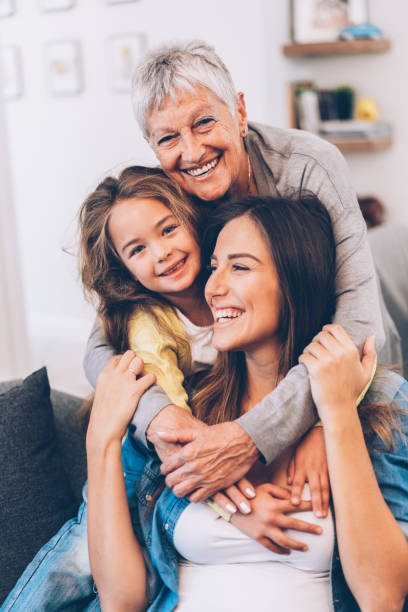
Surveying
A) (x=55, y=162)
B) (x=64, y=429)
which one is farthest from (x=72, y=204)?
(x=64, y=429)

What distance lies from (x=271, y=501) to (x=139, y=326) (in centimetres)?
53

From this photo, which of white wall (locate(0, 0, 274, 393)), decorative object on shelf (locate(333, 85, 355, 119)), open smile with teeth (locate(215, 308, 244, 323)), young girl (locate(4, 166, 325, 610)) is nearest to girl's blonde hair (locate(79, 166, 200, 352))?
young girl (locate(4, 166, 325, 610))

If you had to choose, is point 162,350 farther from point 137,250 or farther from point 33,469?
point 33,469

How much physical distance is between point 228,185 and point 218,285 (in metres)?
0.28

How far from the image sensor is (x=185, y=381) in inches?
64.4

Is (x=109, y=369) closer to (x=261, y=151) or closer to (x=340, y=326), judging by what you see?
(x=340, y=326)

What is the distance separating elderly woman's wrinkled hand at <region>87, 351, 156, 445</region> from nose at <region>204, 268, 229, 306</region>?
0.21 meters

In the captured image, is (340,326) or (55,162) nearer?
(340,326)

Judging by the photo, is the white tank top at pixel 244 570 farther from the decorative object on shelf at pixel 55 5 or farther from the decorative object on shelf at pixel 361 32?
the decorative object on shelf at pixel 55 5

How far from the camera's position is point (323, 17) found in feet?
13.4

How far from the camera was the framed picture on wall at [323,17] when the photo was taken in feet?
13.3

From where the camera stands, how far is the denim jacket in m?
1.28

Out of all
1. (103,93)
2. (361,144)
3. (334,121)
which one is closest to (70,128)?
(103,93)

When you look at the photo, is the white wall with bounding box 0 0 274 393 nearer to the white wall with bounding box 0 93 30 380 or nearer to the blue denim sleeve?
the white wall with bounding box 0 93 30 380
